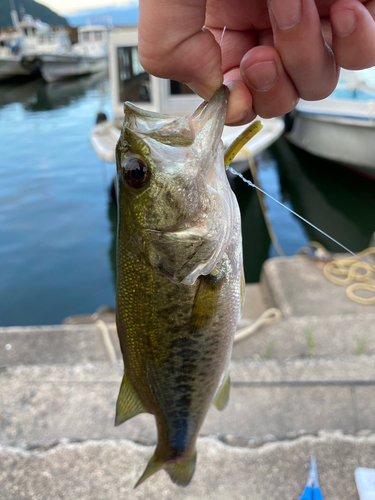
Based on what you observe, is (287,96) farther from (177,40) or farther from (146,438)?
(146,438)

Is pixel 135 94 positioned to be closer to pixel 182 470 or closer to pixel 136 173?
pixel 136 173

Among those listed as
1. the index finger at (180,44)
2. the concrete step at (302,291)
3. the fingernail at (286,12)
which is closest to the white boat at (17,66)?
the concrete step at (302,291)

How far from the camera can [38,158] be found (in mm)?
12055

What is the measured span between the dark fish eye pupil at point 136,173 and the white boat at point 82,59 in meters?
31.7

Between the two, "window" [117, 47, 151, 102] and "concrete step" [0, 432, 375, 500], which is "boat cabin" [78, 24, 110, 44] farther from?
"concrete step" [0, 432, 375, 500]

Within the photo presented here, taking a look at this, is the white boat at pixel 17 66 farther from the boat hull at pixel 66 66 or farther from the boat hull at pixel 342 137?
the boat hull at pixel 342 137

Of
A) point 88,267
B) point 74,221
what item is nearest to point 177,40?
point 88,267

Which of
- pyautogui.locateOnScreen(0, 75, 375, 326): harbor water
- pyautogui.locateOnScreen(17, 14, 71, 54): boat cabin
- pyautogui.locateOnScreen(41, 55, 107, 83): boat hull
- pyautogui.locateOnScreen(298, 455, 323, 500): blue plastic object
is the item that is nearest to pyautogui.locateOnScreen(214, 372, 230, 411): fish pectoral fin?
pyautogui.locateOnScreen(298, 455, 323, 500): blue plastic object

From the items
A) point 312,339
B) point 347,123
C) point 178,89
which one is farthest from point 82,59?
point 312,339

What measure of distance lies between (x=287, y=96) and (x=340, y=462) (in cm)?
197

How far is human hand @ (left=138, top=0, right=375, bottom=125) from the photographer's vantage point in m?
1.06

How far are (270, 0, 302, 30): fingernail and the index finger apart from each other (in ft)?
0.69

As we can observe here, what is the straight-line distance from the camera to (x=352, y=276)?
4.29 m

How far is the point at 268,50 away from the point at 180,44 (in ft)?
0.92
